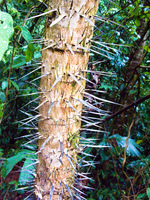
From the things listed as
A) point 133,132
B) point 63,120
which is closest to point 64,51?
point 63,120

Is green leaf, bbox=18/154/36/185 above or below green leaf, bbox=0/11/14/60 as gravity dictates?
below

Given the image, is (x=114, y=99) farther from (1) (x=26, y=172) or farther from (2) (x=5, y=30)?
(2) (x=5, y=30)

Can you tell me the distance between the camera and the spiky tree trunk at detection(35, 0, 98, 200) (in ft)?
1.12

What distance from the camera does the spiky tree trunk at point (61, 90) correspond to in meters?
0.34

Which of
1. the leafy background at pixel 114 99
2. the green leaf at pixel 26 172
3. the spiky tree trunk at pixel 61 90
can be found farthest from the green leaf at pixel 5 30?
the leafy background at pixel 114 99

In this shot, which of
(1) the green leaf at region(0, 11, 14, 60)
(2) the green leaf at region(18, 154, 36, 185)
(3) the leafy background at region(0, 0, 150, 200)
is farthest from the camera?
(3) the leafy background at region(0, 0, 150, 200)

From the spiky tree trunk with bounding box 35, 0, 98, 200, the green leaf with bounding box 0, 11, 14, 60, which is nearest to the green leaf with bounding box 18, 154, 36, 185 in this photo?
the spiky tree trunk with bounding box 35, 0, 98, 200

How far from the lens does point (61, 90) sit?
0.37m

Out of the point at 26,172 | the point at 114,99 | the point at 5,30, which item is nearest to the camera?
the point at 5,30

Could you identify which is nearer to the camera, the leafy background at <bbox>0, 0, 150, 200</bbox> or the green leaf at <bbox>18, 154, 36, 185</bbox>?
the green leaf at <bbox>18, 154, 36, 185</bbox>

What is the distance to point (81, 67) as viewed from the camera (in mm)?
381

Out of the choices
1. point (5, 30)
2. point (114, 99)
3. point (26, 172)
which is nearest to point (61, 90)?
point (5, 30)

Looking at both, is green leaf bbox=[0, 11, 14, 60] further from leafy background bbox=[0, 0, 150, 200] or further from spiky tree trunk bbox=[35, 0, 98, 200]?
leafy background bbox=[0, 0, 150, 200]

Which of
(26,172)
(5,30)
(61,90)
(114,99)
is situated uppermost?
(5,30)
